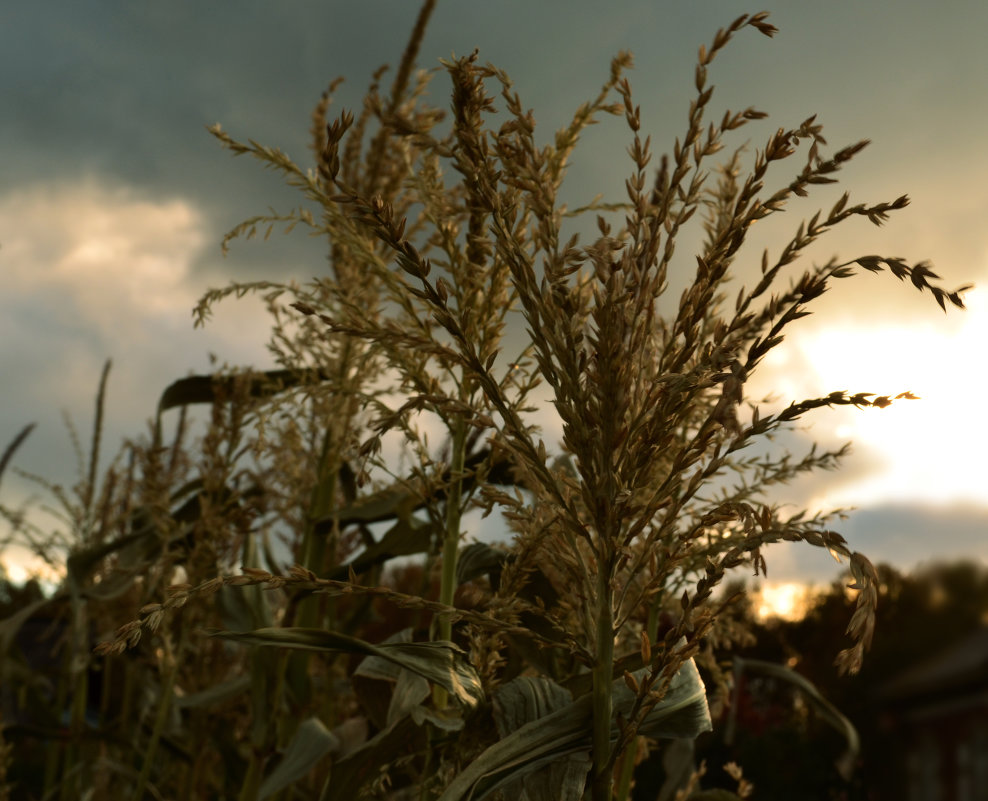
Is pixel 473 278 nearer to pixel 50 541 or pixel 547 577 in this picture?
pixel 547 577

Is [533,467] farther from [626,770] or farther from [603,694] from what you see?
[626,770]

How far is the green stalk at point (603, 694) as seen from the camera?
1305 mm

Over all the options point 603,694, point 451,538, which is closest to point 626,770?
point 451,538

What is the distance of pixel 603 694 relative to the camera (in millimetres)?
1313

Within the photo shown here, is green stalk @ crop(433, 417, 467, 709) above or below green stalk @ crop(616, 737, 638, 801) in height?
above

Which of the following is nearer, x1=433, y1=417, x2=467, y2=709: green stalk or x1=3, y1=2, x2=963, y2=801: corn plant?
x1=3, y1=2, x2=963, y2=801: corn plant

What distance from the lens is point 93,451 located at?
4.13 m

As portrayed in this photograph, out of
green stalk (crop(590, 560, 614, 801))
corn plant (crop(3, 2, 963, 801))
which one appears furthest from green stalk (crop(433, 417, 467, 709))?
green stalk (crop(590, 560, 614, 801))

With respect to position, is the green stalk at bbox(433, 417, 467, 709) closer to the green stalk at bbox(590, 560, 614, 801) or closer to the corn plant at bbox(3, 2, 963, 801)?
the corn plant at bbox(3, 2, 963, 801)

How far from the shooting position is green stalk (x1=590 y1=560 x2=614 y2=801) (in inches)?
51.4

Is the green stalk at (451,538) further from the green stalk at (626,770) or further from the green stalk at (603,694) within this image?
the green stalk at (603,694)

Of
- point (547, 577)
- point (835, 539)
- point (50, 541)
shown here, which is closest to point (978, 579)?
point (547, 577)

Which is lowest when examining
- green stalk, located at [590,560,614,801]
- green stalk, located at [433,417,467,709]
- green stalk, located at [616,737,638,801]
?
green stalk, located at [616,737,638,801]

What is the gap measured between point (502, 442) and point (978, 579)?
1.34m
